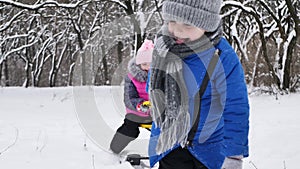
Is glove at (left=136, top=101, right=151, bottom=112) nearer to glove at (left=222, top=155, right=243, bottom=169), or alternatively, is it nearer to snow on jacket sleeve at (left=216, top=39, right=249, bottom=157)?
snow on jacket sleeve at (left=216, top=39, right=249, bottom=157)

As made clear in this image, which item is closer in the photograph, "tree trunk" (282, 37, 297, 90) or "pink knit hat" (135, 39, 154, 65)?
"pink knit hat" (135, 39, 154, 65)

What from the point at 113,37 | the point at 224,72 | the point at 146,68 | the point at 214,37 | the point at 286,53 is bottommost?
the point at 113,37

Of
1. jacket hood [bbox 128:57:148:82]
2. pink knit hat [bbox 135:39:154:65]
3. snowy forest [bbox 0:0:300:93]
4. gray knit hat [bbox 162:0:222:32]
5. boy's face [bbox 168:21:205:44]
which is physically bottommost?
snowy forest [bbox 0:0:300:93]

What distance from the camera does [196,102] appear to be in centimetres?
204

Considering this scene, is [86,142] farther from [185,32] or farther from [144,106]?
[185,32]

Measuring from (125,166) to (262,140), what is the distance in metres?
1.56

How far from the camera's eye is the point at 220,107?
202 cm

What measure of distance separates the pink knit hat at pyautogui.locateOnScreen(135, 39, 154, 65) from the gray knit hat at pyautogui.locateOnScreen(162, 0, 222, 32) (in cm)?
171

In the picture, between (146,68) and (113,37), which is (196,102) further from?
(113,37)

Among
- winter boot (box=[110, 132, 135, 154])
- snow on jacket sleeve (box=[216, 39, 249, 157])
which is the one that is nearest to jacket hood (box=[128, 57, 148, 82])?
winter boot (box=[110, 132, 135, 154])

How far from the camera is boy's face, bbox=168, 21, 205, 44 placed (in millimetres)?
1993

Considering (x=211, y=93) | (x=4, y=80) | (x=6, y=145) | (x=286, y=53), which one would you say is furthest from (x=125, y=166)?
(x=4, y=80)

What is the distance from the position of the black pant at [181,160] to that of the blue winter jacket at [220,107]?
4 centimetres

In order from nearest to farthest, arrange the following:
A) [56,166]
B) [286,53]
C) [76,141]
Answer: [56,166], [76,141], [286,53]
